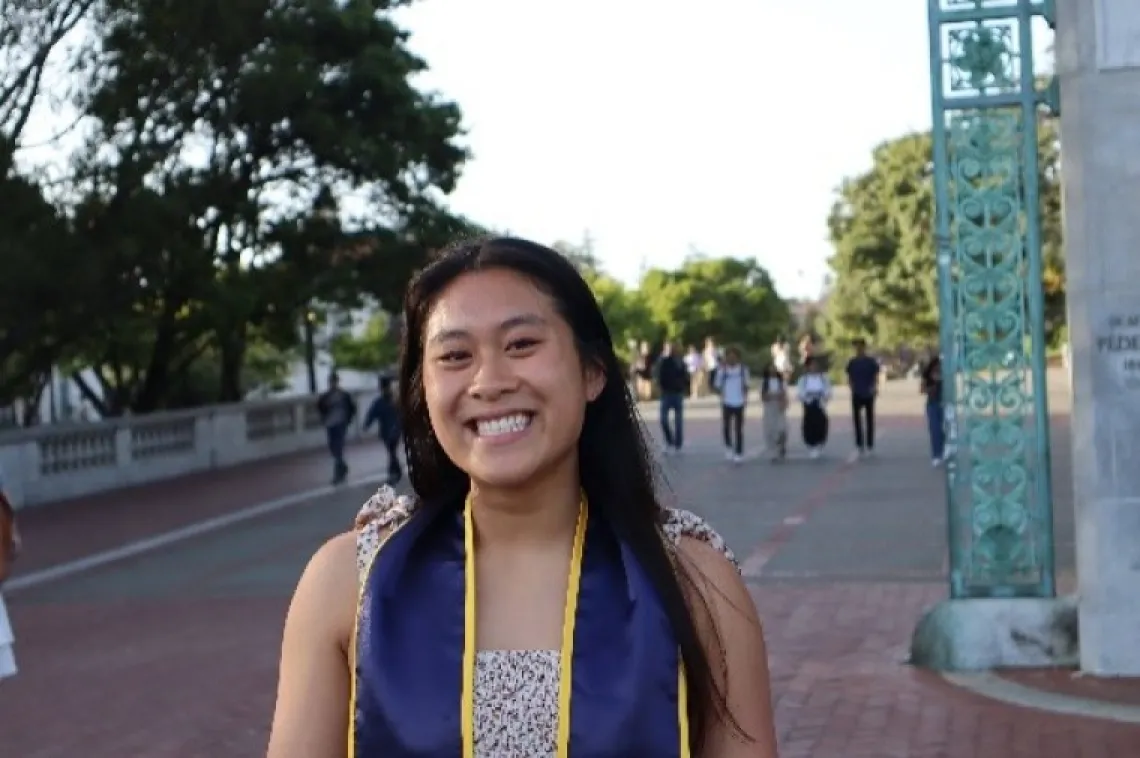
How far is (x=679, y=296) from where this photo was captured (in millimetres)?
84062

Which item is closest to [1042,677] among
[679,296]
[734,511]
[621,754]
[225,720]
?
[225,720]

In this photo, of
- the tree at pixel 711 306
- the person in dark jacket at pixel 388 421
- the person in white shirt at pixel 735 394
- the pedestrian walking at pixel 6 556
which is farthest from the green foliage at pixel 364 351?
the tree at pixel 711 306

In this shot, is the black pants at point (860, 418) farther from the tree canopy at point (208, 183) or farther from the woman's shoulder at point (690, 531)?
the woman's shoulder at point (690, 531)

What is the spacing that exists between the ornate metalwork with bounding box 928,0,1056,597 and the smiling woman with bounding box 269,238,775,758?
21.0ft

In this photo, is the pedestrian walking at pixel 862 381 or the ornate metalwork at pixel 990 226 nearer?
the ornate metalwork at pixel 990 226

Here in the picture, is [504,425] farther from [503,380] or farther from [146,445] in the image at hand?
[146,445]

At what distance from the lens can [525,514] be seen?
2.27m

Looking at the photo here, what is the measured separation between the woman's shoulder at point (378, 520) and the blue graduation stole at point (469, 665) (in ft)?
0.12

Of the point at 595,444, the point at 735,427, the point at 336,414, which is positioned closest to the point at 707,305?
the point at 735,427

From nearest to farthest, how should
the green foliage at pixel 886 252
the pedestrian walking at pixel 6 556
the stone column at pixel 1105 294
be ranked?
the pedestrian walking at pixel 6 556 → the stone column at pixel 1105 294 → the green foliage at pixel 886 252

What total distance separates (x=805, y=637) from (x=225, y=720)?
11.0ft

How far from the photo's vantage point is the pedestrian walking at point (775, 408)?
903 inches

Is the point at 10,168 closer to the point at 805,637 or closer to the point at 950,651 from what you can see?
the point at 805,637

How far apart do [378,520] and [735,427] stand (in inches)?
837
